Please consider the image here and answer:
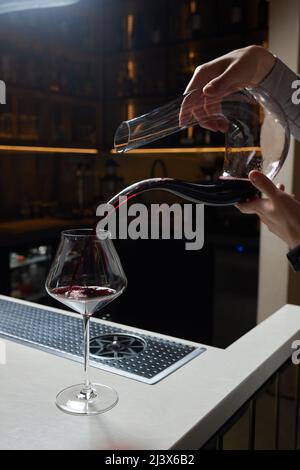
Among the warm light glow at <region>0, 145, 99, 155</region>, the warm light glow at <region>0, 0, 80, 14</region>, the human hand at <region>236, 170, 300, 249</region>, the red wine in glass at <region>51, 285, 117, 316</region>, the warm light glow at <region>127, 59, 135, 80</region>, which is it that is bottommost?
the red wine in glass at <region>51, 285, 117, 316</region>

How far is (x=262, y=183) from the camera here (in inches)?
29.0

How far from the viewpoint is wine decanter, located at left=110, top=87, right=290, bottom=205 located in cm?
87

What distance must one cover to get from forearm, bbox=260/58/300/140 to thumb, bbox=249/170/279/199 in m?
0.35

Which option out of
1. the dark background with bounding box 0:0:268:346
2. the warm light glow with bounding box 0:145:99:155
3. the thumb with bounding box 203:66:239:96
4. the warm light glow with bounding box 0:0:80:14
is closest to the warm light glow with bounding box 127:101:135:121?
the dark background with bounding box 0:0:268:346

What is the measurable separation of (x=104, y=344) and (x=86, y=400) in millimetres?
237

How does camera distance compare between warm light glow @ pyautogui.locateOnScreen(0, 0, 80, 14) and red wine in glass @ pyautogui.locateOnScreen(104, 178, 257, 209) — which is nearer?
red wine in glass @ pyautogui.locateOnScreen(104, 178, 257, 209)

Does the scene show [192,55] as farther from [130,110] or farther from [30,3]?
[30,3]

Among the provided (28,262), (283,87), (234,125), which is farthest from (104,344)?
(28,262)

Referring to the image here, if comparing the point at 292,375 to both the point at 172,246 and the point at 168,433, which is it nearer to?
the point at 172,246

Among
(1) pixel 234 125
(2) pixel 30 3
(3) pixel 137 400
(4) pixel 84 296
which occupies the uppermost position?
(2) pixel 30 3

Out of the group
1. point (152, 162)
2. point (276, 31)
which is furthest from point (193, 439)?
point (152, 162)

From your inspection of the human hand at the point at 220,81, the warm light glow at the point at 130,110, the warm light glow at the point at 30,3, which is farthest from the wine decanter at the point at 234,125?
the warm light glow at the point at 130,110

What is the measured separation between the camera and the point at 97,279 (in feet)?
→ 2.36

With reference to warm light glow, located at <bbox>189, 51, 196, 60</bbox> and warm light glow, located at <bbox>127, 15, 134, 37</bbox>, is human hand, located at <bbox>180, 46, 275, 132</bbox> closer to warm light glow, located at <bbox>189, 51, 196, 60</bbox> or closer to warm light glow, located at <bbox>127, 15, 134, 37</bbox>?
warm light glow, located at <bbox>189, 51, 196, 60</bbox>
